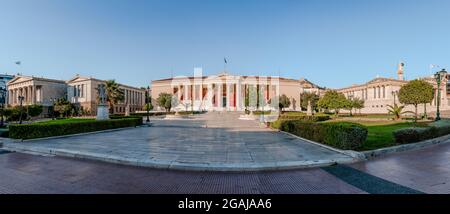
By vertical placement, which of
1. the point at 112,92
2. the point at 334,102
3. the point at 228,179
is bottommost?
the point at 228,179

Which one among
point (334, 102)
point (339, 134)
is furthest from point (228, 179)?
point (334, 102)

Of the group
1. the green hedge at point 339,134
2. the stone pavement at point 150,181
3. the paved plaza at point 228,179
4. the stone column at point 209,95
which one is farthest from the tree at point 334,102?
the stone pavement at point 150,181

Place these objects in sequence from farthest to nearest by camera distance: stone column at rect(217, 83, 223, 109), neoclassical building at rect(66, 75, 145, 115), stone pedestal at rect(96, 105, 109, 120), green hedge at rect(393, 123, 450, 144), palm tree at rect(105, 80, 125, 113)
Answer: stone column at rect(217, 83, 223, 109), neoclassical building at rect(66, 75, 145, 115), palm tree at rect(105, 80, 125, 113), stone pedestal at rect(96, 105, 109, 120), green hedge at rect(393, 123, 450, 144)

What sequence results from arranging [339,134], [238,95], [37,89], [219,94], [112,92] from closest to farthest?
1. [339,134]
2. [112,92]
3. [37,89]
4. [238,95]
5. [219,94]

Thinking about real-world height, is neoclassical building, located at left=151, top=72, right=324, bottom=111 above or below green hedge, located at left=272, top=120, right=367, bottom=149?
above

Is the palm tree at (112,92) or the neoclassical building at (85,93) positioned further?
the neoclassical building at (85,93)

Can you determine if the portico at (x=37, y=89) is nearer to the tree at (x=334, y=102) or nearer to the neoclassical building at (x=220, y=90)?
the neoclassical building at (x=220, y=90)

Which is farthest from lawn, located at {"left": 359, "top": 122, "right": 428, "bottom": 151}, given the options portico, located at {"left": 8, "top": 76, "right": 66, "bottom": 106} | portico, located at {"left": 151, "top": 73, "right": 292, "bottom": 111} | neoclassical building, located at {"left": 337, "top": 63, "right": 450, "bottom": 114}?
portico, located at {"left": 8, "top": 76, "right": 66, "bottom": 106}

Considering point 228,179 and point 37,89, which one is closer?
point 228,179

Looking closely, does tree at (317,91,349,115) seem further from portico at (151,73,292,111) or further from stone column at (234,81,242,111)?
stone column at (234,81,242,111)

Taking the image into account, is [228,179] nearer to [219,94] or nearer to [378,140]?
[378,140]

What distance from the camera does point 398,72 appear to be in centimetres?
8588

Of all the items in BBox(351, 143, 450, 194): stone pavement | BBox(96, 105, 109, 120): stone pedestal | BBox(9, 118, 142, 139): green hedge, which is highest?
BBox(96, 105, 109, 120): stone pedestal
